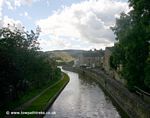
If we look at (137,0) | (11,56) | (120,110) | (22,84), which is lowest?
(120,110)

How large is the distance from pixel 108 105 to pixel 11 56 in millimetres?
18849

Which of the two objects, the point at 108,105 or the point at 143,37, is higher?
the point at 143,37

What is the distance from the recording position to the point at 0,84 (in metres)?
33.2

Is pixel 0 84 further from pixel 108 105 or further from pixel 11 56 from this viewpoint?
pixel 108 105

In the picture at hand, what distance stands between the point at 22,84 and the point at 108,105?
15.2 m

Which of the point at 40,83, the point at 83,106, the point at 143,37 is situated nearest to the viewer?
the point at 143,37

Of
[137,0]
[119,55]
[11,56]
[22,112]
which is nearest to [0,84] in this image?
[22,112]

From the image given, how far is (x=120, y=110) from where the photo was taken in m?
46.2

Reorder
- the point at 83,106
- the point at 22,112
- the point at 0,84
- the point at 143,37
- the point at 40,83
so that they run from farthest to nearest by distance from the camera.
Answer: the point at 40,83 < the point at 83,106 < the point at 143,37 < the point at 22,112 < the point at 0,84

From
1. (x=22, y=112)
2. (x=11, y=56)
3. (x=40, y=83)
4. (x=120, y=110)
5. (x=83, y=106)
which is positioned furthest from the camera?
(x=40, y=83)

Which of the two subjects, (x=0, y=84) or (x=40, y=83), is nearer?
(x=0, y=84)

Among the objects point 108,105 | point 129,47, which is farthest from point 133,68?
point 108,105

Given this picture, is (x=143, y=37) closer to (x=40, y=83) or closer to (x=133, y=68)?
(x=133, y=68)

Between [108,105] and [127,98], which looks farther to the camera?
[108,105]
